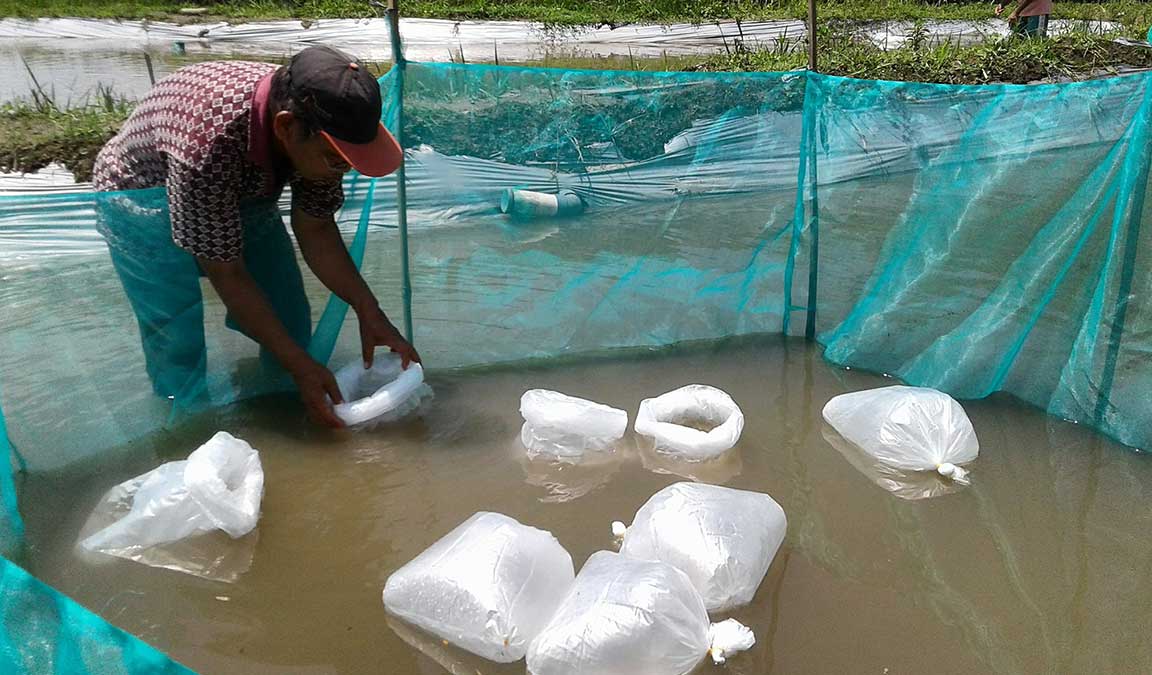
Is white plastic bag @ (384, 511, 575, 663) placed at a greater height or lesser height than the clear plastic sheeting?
lesser

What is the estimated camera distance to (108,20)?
30.1 feet

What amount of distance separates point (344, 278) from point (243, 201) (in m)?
0.46

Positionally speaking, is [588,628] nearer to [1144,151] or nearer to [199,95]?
[199,95]

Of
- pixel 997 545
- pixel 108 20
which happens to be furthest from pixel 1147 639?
pixel 108 20

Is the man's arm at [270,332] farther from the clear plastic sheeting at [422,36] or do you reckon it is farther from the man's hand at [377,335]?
the clear plastic sheeting at [422,36]

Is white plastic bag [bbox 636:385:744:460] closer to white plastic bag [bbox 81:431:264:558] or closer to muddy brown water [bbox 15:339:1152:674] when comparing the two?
muddy brown water [bbox 15:339:1152:674]

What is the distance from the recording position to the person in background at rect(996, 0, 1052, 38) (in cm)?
776

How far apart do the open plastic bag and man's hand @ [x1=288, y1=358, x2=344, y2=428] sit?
1.28 ft

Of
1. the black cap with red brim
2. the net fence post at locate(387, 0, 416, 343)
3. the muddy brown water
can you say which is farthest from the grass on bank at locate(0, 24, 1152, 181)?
the black cap with red brim

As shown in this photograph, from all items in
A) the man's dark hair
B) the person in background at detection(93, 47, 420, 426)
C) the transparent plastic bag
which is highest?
the man's dark hair

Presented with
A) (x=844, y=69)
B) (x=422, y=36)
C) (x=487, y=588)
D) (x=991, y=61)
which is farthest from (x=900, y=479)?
(x=422, y=36)

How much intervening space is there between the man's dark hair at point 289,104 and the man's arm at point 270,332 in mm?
520

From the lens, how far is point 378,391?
315 cm

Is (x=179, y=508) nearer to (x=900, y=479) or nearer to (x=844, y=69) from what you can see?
(x=900, y=479)
